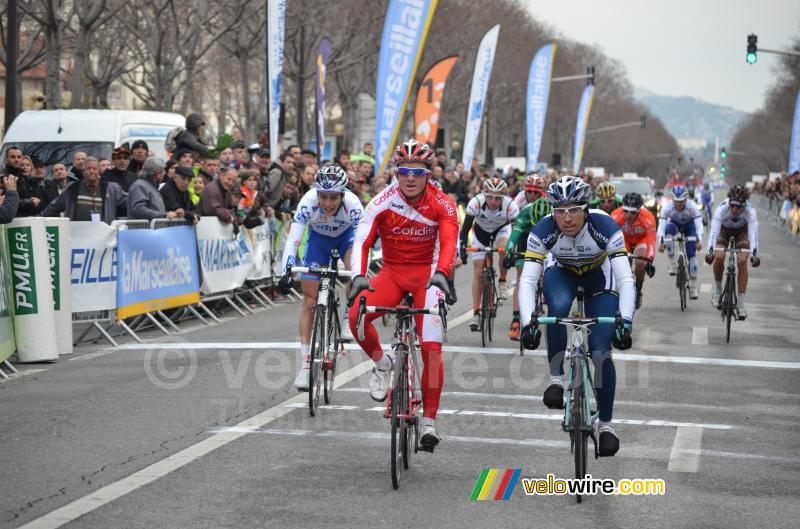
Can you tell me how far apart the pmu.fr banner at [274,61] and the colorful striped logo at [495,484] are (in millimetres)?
15107

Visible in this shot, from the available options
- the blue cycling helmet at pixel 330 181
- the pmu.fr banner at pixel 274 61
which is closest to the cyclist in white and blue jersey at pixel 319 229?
the blue cycling helmet at pixel 330 181

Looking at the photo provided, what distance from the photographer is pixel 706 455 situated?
329 inches

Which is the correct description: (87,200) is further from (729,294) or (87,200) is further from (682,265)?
(682,265)

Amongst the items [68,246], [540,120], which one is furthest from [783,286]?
[540,120]

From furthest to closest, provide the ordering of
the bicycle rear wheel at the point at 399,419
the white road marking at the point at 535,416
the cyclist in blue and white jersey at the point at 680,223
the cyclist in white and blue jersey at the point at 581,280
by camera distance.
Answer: the cyclist in blue and white jersey at the point at 680,223 → the white road marking at the point at 535,416 → the cyclist in white and blue jersey at the point at 581,280 → the bicycle rear wheel at the point at 399,419

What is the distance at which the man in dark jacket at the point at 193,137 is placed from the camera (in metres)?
16.8

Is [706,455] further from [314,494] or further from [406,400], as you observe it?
[314,494]

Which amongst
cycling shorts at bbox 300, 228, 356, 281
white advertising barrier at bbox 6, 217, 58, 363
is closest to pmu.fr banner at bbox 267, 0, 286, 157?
white advertising barrier at bbox 6, 217, 58, 363

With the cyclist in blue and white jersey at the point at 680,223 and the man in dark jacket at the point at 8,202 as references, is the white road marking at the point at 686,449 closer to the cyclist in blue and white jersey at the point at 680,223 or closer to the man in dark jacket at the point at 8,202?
the man in dark jacket at the point at 8,202

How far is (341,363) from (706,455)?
197 inches

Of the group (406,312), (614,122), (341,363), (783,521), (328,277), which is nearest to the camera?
(783,521)

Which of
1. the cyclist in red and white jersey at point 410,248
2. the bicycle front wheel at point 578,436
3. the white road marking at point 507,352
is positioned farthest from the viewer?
the white road marking at point 507,352

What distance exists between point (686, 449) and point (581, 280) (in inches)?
55.3

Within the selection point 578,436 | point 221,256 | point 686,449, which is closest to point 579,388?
point 578,436
